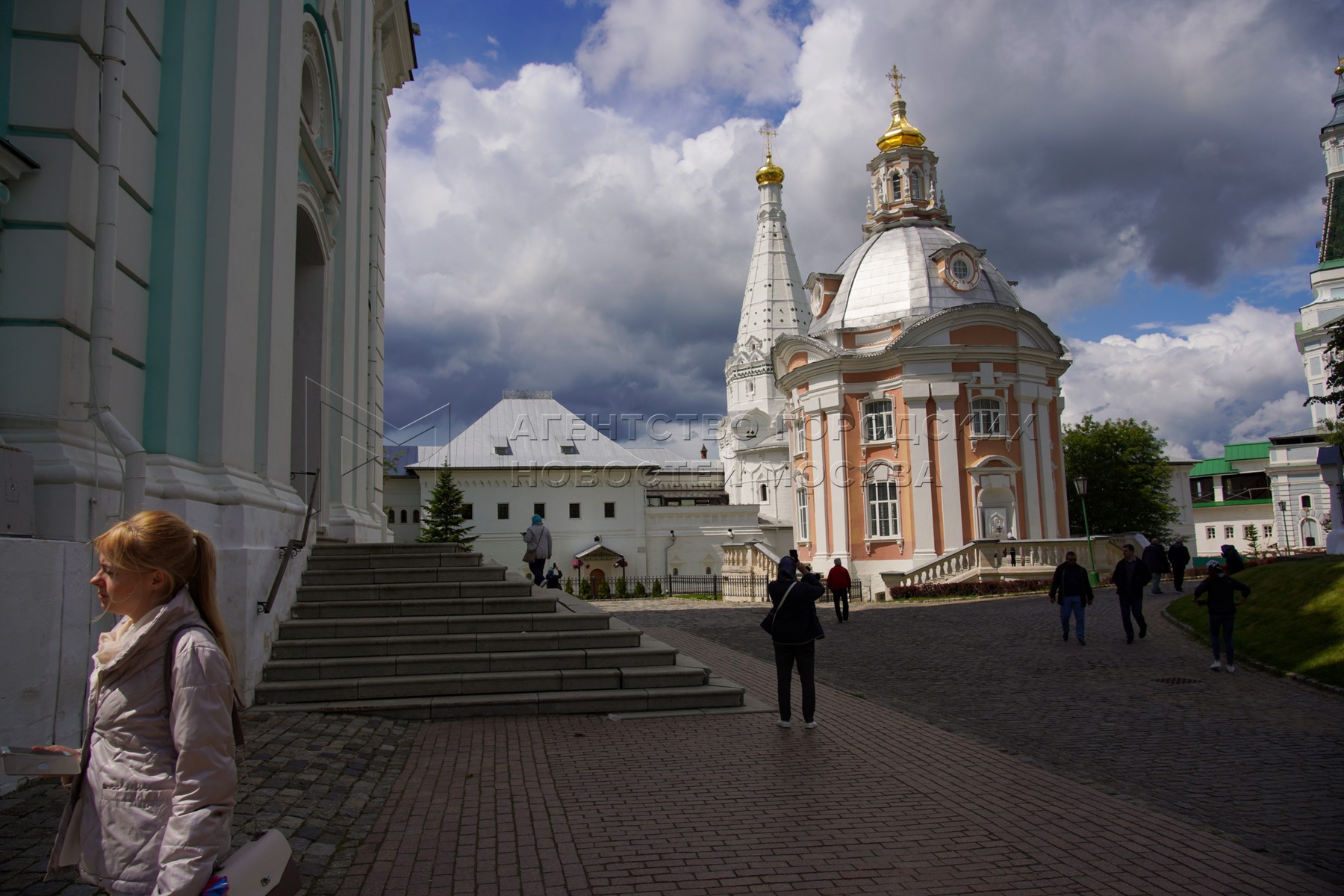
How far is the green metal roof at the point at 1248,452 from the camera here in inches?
3290

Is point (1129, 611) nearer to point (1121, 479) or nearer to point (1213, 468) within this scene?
point (1121, 479)

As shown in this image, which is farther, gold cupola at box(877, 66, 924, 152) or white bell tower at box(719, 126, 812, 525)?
white bell tower at box(719, 126, 812, 525)

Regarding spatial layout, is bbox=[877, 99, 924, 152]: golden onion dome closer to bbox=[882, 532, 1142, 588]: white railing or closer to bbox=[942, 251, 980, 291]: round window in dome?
bbox=[942, 251, 980, 291]: round window in dome

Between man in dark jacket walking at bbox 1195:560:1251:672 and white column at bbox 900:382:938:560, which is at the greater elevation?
white column at bbox 900:382:938:560

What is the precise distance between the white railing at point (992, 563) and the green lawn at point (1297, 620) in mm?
12589

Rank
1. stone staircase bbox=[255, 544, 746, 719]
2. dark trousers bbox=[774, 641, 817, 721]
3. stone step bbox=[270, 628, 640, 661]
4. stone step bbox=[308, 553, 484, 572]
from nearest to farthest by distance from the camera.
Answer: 1. dark trousers bbox=[774, 641, 817, 721]
2. stone staircase bbox=[255, 544, 746, 719]
3. stone step bbox=[270, 628, 640, 661]
4. stone step bbox=[308, 553, 484, 572]

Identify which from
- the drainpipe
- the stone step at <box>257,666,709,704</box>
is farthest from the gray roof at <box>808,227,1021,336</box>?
the drainpipe

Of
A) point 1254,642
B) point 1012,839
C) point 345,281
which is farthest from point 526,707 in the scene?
point 1254,642

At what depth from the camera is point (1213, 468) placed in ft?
272

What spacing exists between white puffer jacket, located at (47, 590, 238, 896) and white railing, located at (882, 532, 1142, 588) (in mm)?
A: 30068

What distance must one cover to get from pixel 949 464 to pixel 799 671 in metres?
29.6

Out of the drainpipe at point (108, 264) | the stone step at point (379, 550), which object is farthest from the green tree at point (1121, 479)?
the drainpipe at point (108, 264)

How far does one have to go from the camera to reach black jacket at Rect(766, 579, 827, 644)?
899cm

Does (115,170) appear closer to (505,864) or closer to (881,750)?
(505,864)
